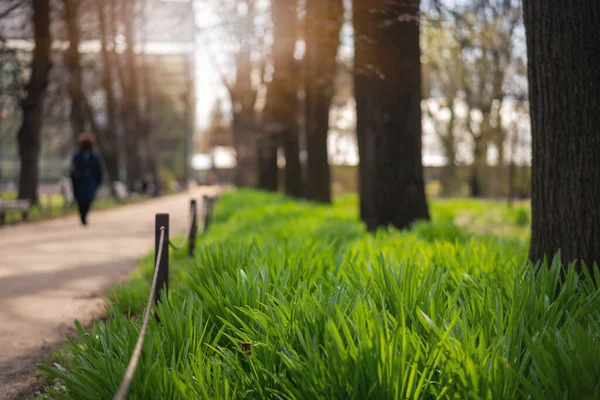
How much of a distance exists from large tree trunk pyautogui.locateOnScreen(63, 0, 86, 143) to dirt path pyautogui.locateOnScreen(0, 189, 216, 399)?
7.59m

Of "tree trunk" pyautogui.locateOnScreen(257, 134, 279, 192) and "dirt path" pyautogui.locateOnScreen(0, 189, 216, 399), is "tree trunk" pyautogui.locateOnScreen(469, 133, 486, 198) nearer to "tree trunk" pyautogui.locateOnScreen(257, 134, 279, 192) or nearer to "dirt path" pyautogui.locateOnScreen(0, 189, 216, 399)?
"tree trunk" pyautogui.locateOnScreen(257, 134, 279, 192)

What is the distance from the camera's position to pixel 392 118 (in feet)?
31.2

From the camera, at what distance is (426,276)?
4.22 meters

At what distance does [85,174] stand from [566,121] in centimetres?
1175

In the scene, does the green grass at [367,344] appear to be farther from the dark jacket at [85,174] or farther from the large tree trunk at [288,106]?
the large tree trunk at [288,106]

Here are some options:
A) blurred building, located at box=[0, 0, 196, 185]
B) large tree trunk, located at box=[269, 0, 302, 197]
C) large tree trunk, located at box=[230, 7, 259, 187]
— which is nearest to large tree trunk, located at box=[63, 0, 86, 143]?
blurred building, located at box=[0, 0, 196, 185]

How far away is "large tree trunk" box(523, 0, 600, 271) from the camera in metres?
4.79

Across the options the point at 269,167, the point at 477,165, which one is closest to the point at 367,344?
the point at 269,167

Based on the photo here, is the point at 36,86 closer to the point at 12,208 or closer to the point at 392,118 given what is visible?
the point at 12,208

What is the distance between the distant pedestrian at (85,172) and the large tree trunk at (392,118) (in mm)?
7213

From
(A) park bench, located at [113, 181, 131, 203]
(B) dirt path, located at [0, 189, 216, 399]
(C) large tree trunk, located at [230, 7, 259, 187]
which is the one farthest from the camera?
(A) park bench, located at [113, 181, 131, 203]

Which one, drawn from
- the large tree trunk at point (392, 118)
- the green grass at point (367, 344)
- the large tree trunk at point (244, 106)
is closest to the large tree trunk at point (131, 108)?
the large tree trunk at point (244, 106)

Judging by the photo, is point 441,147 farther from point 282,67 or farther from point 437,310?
point 437,310

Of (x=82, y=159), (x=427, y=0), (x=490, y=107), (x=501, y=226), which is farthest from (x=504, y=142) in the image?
(x=427, y=0)
